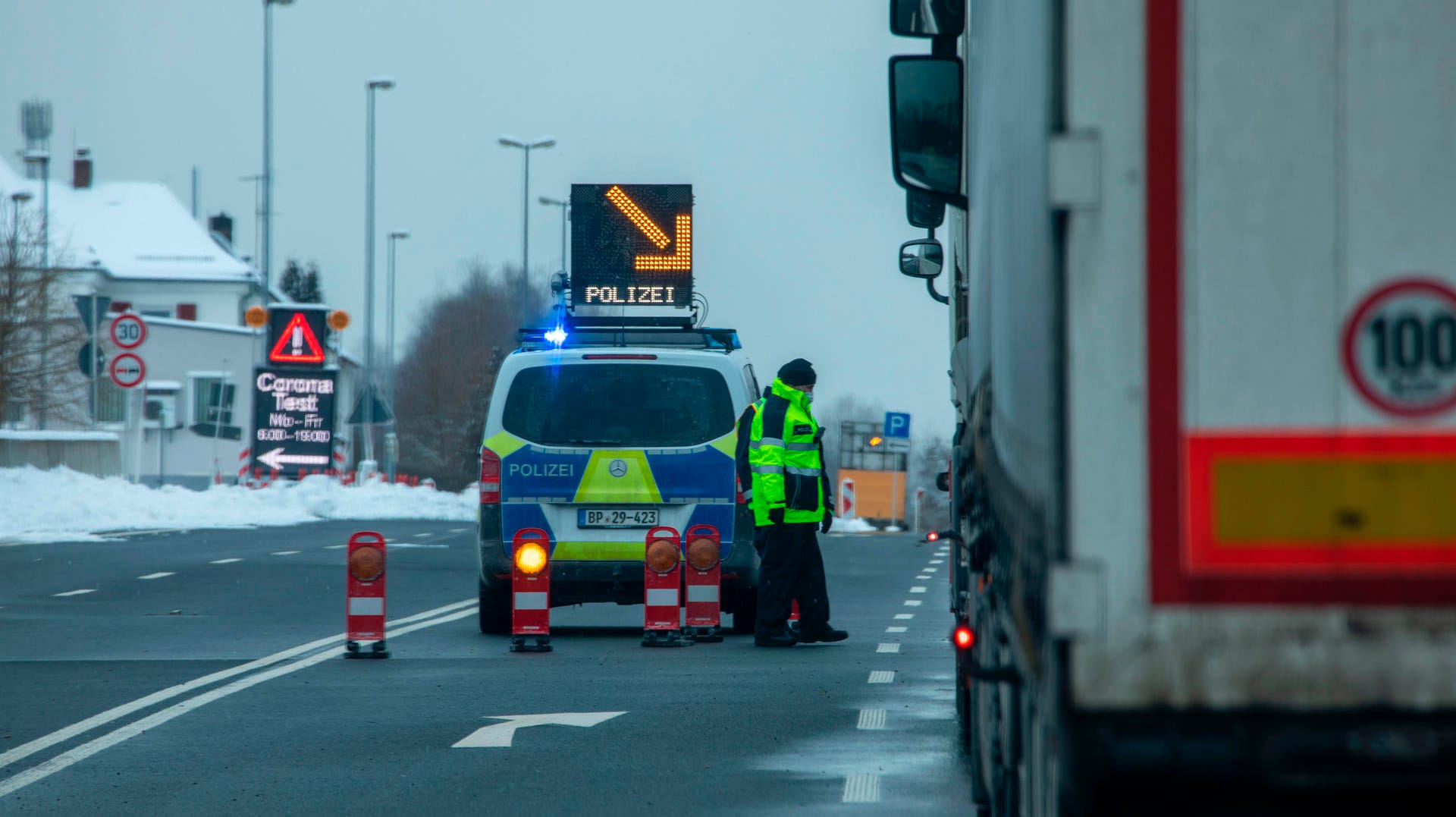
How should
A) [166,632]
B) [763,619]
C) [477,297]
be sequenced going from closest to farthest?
[763,619], [166,632], [477,297]

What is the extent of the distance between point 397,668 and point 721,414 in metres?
3.22

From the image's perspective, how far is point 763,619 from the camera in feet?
46.1

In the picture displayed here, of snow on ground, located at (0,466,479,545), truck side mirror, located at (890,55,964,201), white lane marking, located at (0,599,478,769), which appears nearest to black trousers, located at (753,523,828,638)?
white lane marking, located at (0,599,478,769)

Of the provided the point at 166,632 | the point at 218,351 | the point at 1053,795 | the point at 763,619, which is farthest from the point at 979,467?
the point at 218,351

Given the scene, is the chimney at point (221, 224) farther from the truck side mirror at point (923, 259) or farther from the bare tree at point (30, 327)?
the truck side mirror at point (923, 259)

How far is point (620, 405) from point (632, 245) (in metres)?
3.38

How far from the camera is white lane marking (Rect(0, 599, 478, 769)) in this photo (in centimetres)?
910

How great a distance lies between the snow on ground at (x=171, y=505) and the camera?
32.8 meters

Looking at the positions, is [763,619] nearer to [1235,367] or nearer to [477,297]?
[1235,367]

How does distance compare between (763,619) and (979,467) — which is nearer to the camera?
(979,467)

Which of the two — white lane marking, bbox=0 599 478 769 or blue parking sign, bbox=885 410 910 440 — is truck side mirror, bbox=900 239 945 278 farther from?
blue parking sign, bbox=885 410 910 440

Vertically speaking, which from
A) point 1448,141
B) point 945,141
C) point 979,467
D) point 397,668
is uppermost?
point 945,141

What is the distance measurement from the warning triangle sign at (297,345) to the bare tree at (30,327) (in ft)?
59.1

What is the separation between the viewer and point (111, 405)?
301ft
